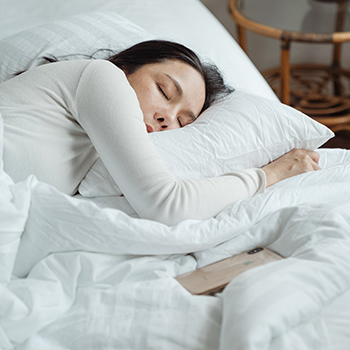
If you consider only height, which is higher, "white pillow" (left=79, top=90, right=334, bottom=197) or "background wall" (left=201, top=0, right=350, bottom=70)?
"white pillow" (left=79, top=90, right=334, bottom=197)

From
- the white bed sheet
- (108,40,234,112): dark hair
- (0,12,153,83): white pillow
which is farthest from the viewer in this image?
the white bed sheet

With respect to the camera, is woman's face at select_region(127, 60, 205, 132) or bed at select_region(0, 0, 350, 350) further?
woman's face at select_region(127, 60, 205, 132)

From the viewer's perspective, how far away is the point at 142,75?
93 cm

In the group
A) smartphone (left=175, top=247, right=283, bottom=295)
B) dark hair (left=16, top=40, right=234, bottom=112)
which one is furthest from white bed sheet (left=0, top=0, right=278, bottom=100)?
smartphone (left=175, top=247, right=283, bottom=295)

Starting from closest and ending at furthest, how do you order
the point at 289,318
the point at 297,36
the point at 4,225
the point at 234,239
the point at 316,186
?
the point at 289,318 < the point at 4,225 < the point at 234,239 < the point at 316,186 < the point at 297,36

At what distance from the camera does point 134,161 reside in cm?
71

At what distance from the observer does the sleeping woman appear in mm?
713

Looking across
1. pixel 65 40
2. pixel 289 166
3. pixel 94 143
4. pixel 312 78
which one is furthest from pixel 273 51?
pixel 94 143

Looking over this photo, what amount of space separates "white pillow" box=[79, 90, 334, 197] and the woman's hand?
0.08 ft

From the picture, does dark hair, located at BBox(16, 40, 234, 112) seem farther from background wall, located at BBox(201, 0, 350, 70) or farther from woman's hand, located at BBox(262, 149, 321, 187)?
background wall, located at BBox(201, 0, 350, 70)

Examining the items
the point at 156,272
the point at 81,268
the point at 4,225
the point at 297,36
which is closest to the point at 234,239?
A: the point at 156,272

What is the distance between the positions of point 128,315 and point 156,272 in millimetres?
92

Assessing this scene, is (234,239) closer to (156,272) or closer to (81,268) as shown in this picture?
(156,272)

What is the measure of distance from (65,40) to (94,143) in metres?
0.55
